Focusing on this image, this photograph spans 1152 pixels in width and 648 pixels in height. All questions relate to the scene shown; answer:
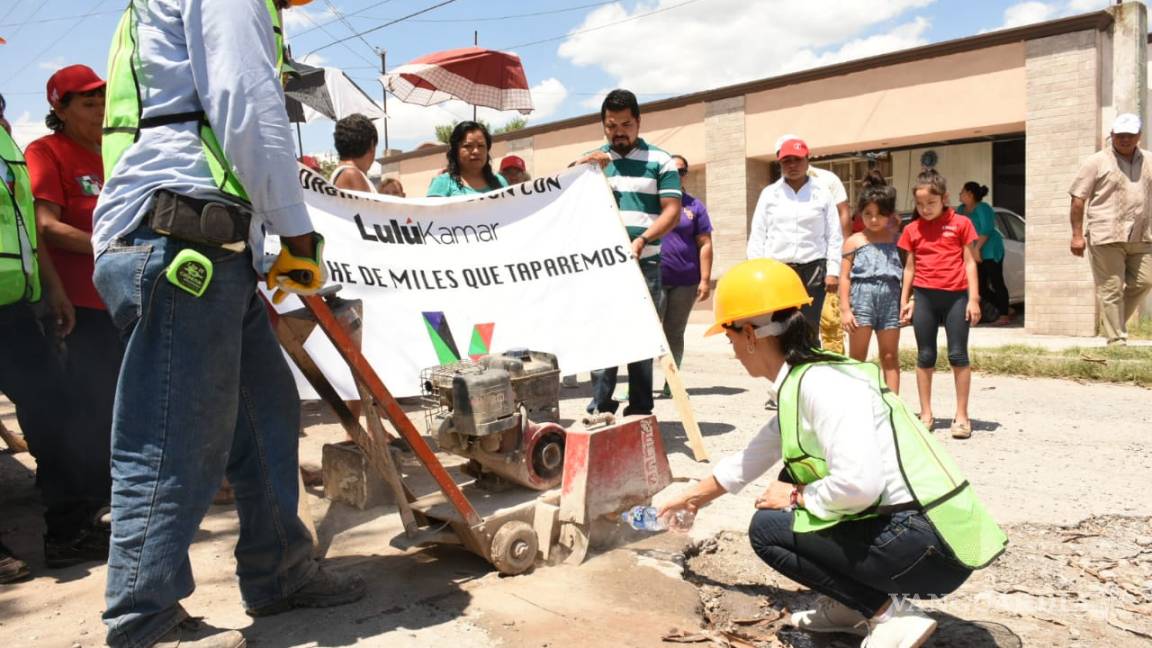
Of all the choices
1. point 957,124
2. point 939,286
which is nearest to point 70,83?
point 939,286

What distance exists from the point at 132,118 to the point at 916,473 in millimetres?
2616

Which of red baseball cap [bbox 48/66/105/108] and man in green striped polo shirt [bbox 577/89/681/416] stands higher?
red baseball cap [bbox 48/66/105/108]

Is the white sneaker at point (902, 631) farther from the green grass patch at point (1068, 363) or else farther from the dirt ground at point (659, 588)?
the green grass patch at point (1068, 363)

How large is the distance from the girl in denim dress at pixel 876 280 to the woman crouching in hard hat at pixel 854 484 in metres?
3.59

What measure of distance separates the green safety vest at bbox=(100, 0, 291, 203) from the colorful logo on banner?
8.51 feet

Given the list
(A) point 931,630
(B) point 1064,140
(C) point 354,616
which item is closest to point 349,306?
(C) point 354,616

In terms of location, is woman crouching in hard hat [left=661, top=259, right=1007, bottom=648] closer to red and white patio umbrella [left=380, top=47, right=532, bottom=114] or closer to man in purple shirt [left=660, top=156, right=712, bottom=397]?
man in purple shirt [left=660, top=156, right=712, bottom=397]

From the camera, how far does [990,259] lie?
13.6 metres

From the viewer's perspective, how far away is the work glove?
2.72 meters

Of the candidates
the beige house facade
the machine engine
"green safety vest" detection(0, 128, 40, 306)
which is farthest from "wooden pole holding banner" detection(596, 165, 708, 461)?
the beige house facade

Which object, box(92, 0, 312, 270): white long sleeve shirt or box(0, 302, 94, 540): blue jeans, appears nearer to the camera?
box(92, 0, 312, 270): white long sleeve shirt

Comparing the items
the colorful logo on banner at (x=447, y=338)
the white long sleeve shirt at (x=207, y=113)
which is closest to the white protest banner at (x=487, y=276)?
the colorful logo on banner at (x=447, y=338)

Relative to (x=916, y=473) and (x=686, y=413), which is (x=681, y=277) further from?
(x=916, y=473)

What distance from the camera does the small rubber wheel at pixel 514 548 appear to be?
11.3 ft
